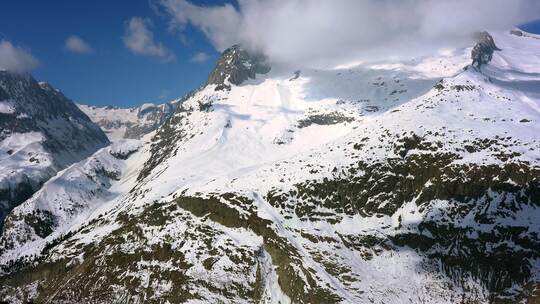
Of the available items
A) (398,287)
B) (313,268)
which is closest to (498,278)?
(398,287)

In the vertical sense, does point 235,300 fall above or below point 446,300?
above

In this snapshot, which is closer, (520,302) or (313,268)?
(520,302)

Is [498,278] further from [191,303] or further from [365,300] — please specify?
[191,303]

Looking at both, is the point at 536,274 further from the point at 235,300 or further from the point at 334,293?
the point at 235,300

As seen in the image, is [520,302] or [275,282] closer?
[520,302]

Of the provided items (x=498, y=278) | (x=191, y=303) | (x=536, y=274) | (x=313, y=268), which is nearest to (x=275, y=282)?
(x=313, y=268)

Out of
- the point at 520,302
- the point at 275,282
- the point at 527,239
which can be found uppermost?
the point at 275,282

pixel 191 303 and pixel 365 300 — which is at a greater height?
pixel 191 303

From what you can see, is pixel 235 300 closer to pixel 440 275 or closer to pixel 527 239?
pixel 440 275
